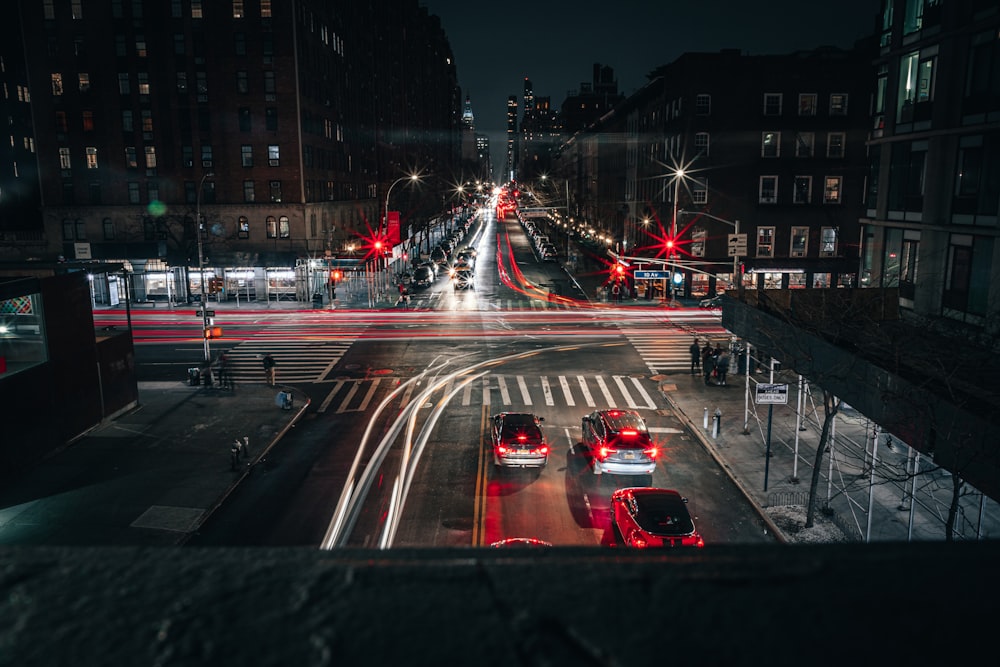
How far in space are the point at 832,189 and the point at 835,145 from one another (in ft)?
12.2

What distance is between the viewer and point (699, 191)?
196 feet

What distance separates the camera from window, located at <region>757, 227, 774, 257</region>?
197 feet

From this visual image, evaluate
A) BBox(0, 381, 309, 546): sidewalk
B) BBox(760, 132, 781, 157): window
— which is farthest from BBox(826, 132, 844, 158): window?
BBox(0, 381, 309, 546): sidewalk

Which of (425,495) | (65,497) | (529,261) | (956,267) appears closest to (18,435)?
(65,497)

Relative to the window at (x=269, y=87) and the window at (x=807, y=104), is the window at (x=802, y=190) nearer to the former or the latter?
the window at (x=807, y=104)

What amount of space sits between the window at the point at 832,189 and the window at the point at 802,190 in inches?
50.6

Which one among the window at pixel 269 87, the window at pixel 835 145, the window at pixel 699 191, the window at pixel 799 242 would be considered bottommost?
the window at pixel 799 242

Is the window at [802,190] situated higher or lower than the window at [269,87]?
lower

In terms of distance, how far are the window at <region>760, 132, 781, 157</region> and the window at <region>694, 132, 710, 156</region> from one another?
4731 millimetres

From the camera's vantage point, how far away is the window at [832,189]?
2319 inches

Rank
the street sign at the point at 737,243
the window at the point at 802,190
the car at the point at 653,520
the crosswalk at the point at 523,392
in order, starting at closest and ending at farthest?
1. the car at the point at 653,520
2. the crosswalk at the point at 523,392
3. the street sign at the point at 737,243
4. the window at the point at 802,190

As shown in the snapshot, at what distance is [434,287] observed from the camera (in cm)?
6806

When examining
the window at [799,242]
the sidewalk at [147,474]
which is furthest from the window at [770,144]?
the sidewalk at [147,474]

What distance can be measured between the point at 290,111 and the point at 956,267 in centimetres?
5614
